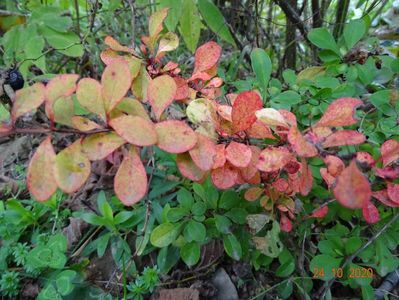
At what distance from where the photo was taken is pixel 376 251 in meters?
0.84

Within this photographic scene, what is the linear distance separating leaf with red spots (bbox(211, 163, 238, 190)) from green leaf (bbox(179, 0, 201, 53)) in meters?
0.62

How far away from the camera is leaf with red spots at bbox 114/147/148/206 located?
54 cm

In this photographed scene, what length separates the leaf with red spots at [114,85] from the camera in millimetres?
553

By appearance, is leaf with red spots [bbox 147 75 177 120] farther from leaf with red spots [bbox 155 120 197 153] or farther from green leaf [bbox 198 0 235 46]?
green leaf [bbox 198 0 235 46]

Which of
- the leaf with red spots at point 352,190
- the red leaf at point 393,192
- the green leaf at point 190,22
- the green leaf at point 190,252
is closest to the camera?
the leaf with red spots at point 352,190

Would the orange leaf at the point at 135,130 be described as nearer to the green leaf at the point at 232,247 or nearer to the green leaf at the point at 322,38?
the green leaf at the point at 232,247

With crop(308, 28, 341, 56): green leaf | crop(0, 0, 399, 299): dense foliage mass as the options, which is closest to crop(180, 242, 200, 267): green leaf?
crop(0, 0, 399, 299): dense foliage mass

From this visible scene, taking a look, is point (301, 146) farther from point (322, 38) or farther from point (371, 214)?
point (322, 38)

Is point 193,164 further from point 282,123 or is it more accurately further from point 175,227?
point 175,227

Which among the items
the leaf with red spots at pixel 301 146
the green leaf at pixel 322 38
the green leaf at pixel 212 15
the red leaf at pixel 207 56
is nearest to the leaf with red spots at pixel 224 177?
the leaf with red spots at pixel 301 146

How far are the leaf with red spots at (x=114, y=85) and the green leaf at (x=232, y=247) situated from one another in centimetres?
46

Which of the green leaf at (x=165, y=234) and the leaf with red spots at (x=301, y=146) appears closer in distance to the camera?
the leaf with red spots at (x=301, y=146)

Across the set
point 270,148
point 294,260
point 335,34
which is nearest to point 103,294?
point 294,260

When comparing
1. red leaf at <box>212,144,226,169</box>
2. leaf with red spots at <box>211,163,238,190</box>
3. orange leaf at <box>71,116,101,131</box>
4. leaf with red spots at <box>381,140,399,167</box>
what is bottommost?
leaf with red spots at <box>211,163,238,190</box>
